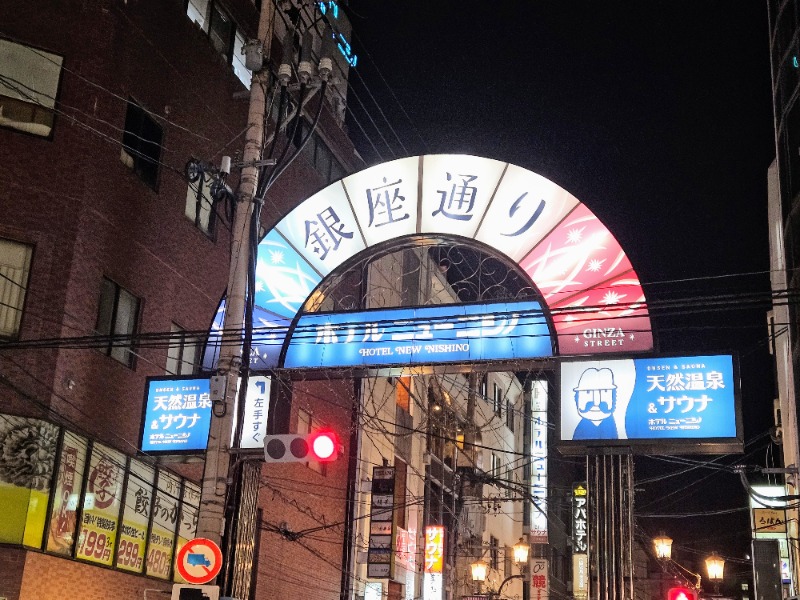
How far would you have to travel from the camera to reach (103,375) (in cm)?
1984

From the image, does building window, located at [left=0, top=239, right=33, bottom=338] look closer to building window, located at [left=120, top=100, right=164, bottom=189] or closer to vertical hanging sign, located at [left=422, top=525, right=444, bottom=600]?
building window, located at [left=120, top=100, right=164, bottom=189]

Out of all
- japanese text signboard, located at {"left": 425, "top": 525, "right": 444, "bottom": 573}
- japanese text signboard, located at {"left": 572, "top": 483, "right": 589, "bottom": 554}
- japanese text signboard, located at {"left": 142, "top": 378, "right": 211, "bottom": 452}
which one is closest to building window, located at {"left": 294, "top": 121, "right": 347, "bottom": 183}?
japanese text signboard, located at {"left": 425, "top": 525, "right": 444, "bottom": 573}

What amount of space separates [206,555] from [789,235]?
17.4 meters

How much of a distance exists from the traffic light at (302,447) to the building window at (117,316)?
794cm

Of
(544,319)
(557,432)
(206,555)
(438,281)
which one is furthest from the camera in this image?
(438,281)

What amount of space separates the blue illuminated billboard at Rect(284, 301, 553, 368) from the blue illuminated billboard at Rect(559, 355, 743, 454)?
3.42 feet

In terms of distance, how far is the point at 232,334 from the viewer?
47.2ft

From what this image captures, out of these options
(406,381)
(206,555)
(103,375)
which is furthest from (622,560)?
(406,381)

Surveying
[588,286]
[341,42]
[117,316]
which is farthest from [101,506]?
[341,42]

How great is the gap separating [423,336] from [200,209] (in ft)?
31.5

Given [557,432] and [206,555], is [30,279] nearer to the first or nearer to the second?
[206,555]

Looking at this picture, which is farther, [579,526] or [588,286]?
[579,526]

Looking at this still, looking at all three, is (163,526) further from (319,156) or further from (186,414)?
(319,156)

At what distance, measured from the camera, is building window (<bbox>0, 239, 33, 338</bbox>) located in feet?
60.1
